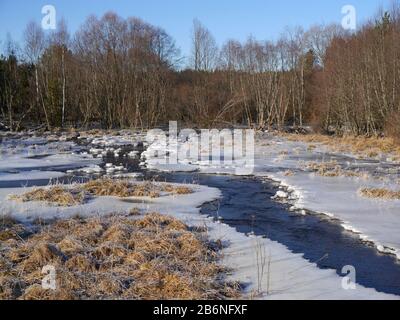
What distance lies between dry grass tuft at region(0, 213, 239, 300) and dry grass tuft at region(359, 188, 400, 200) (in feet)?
17.3

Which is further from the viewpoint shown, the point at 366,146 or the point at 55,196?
the point at 366,146

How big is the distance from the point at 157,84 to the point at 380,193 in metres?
34.7

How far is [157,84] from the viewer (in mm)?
44156

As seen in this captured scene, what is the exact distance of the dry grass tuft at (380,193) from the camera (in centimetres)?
1123

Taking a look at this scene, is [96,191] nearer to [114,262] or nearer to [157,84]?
[114,262]

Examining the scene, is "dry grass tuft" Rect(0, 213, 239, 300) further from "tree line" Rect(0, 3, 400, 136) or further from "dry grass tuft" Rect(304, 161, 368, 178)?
"tree line" Rect(0, 3, 400, 136)

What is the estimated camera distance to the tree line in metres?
37.5

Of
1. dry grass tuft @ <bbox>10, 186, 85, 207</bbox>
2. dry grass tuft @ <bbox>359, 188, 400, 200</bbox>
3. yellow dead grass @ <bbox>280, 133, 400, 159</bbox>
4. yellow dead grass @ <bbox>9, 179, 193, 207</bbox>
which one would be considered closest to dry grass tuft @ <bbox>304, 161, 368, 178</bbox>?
dry grass tuft @ <bbox>359, 188, 400, 200</bbox>

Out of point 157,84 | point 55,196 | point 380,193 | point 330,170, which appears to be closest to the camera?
point 55,196

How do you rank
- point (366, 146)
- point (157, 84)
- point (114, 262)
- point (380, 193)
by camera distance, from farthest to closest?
point (157, 84) → point (366, 146) → point (380, 193) → point (114, 262)

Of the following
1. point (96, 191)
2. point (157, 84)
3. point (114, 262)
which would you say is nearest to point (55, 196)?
point (96, 191)
